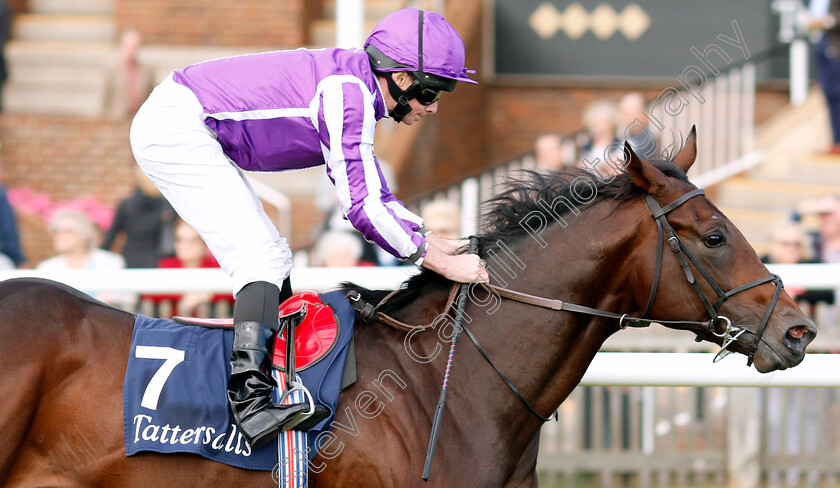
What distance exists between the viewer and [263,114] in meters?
3.13

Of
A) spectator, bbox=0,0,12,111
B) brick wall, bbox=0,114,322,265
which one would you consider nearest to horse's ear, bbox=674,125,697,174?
brick wall, bbox=0,114,322,265

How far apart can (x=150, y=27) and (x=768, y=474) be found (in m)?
7.21

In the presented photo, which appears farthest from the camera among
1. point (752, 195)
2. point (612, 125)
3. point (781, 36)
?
point (781, 36)

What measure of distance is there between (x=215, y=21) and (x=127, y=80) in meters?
1.16

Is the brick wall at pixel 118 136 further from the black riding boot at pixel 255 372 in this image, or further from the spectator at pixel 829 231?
the black riding boot at pixel 255 372

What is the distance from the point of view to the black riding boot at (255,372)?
A: 2926mm

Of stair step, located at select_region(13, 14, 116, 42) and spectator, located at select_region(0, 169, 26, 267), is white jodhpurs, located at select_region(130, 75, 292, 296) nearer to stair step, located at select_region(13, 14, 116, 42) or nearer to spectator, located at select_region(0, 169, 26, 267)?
spectator, located at select_region(0, 169, 26, 267)

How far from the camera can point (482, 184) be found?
8844 millimetres

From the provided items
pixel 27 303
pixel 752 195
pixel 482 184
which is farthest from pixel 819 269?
pixel 752 195

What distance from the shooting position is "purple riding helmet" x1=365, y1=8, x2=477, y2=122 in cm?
314

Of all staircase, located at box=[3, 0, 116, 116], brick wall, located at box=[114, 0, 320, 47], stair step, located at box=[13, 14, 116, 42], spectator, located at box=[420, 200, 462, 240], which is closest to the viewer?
spectator, located at box=[420, 200, 462, 240]

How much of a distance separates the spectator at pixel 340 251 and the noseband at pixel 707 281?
289cm

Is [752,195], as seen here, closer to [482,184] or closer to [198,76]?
[482,184]

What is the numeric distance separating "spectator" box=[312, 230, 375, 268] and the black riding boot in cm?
267
